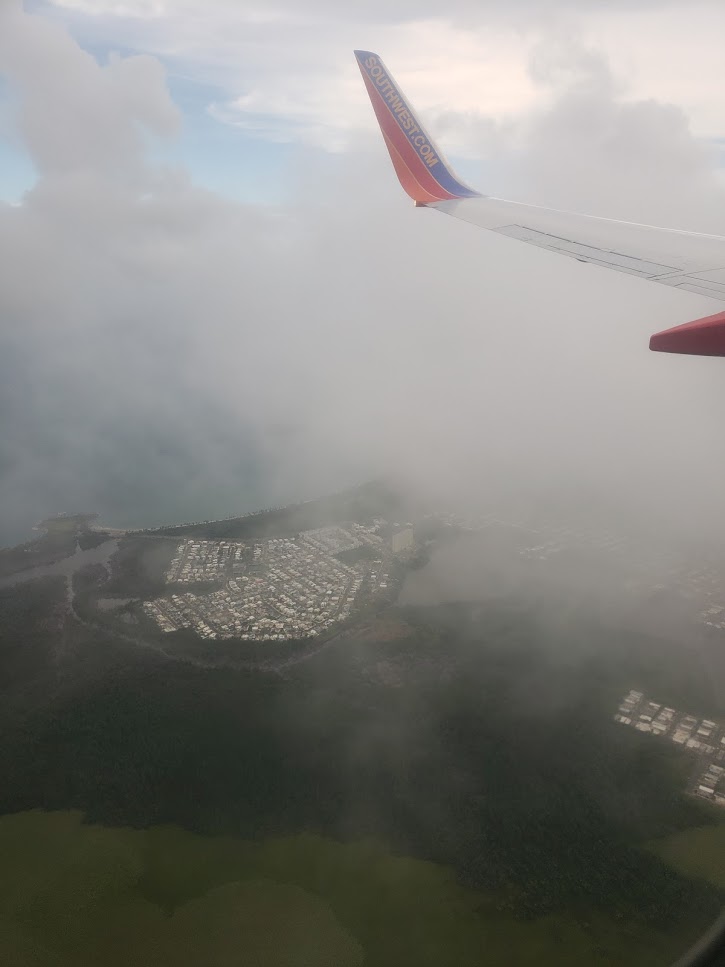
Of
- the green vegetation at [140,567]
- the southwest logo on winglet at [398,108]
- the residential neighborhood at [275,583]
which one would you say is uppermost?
the southwest logo on winglet at [398,108]

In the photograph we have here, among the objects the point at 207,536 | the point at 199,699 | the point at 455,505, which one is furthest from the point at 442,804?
the point at 455,505

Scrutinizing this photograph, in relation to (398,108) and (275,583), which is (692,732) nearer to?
(275,583)

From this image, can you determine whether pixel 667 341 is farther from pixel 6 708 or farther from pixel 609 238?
pixel 6 708

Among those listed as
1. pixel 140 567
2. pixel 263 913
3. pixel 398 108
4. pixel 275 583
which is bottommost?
pixel 140 567

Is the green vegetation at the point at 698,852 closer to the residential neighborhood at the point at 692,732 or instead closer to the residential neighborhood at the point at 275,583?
the residential neighborhood at the point at 692,732

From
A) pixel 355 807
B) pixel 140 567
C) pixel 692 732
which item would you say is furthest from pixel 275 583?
pixel 692 732

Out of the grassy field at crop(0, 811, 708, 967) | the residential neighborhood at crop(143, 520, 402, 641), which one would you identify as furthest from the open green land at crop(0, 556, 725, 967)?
the residential neighborhood at crop(143, 520, 402, 641)

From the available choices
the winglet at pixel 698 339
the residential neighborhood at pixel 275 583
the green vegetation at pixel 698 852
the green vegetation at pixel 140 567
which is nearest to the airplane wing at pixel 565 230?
the winglet at pixel 698 339
